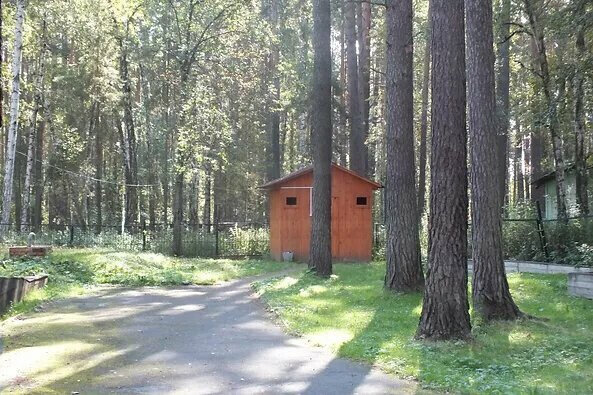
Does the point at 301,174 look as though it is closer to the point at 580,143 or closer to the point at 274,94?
the point at 580,143

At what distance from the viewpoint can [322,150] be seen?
15.0m

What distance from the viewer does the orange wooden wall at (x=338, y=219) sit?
72.1 feet

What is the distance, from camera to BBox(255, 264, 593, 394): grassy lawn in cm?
593

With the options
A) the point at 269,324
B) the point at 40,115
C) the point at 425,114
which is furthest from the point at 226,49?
the point at 269,324

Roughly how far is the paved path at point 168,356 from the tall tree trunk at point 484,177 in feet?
9.46

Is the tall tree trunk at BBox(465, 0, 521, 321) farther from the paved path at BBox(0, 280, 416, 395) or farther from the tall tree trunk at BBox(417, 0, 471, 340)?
the paved path at BBox(0, 280, 416, 395)

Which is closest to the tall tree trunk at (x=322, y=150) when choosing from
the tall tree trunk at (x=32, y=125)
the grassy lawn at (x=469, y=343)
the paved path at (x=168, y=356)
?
the grassy lawn at (x=469, y=343)

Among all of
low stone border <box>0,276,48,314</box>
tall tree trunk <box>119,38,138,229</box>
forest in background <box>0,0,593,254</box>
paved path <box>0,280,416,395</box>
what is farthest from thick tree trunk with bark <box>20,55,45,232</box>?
paved path <box>0,280,416,395</box>

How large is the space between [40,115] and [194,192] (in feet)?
34.0

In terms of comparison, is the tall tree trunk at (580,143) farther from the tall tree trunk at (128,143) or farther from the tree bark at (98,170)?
the tree bark at (98,170)

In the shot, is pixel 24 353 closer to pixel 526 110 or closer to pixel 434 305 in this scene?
pixel 434 305

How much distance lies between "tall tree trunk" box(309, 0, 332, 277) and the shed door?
6.79 m

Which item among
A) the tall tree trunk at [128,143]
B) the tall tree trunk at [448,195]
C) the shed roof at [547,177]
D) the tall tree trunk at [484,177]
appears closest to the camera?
the tall tree trunk at [448,195]

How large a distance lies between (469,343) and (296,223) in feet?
49.1
